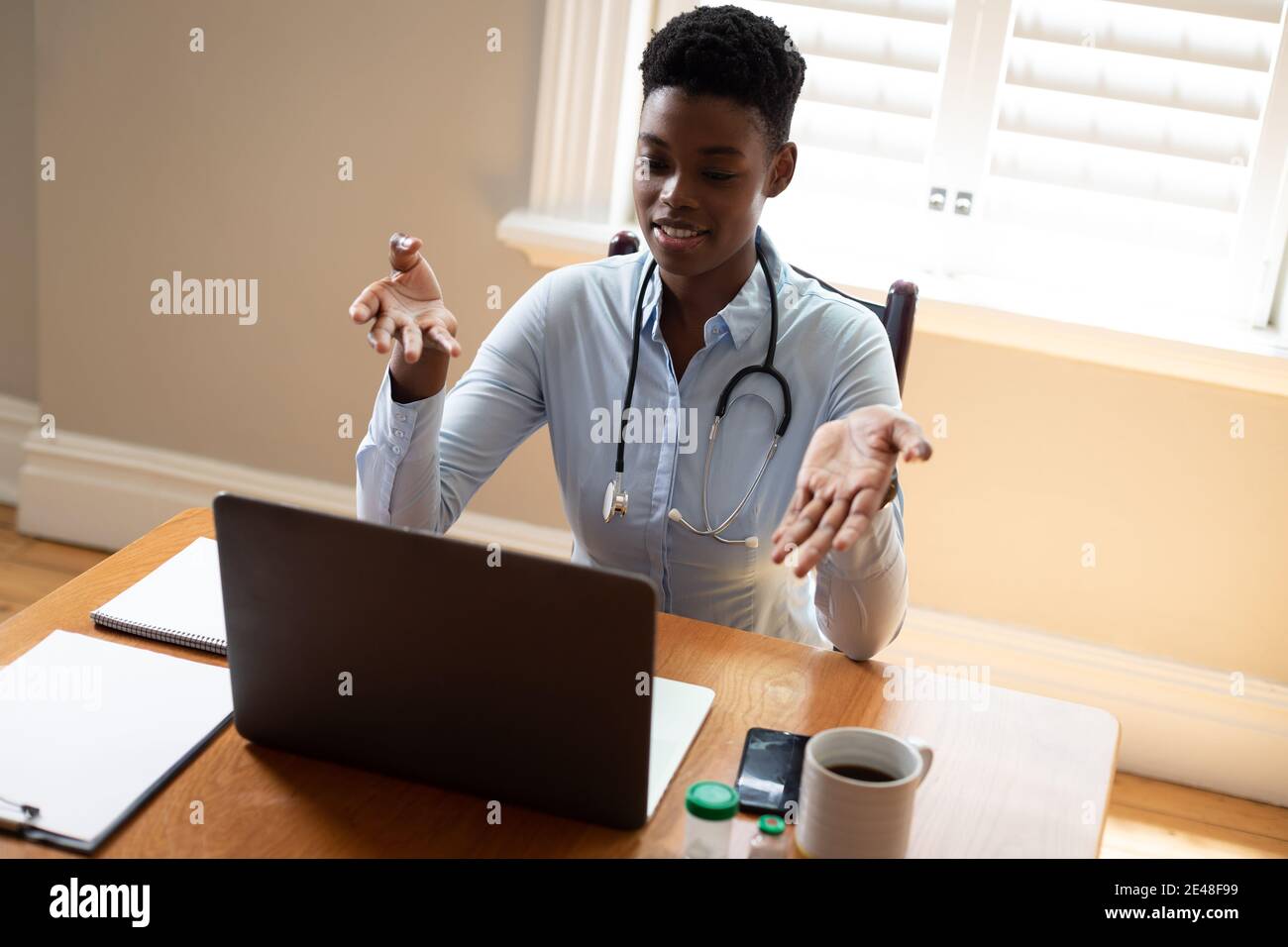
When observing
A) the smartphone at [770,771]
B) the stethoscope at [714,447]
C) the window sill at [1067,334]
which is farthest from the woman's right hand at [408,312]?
the window sill at [1067,334]

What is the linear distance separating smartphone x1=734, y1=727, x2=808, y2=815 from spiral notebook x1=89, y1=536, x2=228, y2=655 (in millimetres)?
491

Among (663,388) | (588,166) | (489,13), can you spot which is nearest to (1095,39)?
(588,166)

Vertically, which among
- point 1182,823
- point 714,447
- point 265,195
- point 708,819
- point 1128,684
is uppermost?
point 265,195

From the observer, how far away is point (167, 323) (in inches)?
109

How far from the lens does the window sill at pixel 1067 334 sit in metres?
2.26

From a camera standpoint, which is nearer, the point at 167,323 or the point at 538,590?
the point at 538,590

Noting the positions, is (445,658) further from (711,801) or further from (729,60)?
(729,60)

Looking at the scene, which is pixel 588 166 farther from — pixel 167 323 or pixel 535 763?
pixel 535 763

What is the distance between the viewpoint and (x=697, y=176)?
1.45 meters

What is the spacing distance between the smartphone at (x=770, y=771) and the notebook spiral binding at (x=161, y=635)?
0.50 metres

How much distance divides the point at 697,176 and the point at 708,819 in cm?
76

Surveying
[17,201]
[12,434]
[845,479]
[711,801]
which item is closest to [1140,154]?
[845,479]
